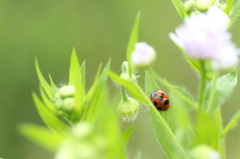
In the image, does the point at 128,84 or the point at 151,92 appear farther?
the point at 151,92

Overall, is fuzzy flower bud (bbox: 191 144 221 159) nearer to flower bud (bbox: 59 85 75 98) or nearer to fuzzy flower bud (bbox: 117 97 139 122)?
flower bud (bbox: 59 85 75 98)

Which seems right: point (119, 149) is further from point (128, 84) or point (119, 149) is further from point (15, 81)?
point (15, 81)

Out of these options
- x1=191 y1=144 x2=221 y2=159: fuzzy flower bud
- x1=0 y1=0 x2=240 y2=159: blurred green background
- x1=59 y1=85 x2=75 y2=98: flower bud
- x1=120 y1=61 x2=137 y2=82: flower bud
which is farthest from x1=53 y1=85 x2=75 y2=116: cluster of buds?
x1=0 y1=0 x2=240 y2=159: blurred green background

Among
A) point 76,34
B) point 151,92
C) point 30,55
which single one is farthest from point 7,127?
point 151,92

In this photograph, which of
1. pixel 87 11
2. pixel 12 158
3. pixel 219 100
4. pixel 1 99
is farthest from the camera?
pixel 87 11

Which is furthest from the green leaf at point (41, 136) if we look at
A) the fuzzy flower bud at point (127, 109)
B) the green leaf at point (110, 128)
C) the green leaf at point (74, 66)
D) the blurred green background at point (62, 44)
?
the blurred green background at point (62, 44)

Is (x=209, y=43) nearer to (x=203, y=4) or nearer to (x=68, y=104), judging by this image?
(x=68, y=104)

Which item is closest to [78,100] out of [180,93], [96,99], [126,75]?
[96,99]
